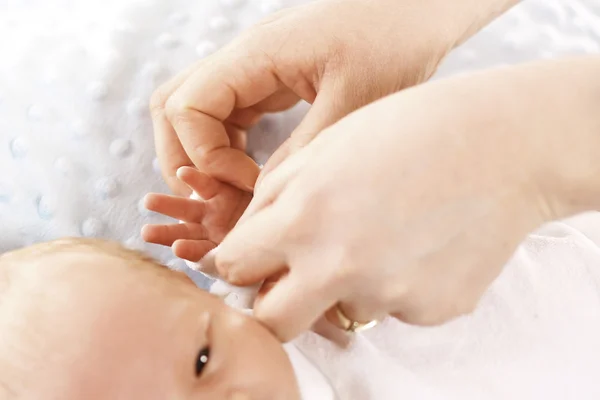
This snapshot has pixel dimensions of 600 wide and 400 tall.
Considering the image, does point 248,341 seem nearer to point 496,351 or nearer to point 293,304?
point 293,304

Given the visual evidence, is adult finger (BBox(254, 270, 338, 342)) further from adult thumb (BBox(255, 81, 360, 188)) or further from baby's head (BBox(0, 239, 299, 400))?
adult thumb (BBox(255, 81, 360, 188))

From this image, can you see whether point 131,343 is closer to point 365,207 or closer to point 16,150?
point 365,207

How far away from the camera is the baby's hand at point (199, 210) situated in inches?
28.5

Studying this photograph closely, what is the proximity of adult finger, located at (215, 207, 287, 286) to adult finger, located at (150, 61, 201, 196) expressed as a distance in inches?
10.2

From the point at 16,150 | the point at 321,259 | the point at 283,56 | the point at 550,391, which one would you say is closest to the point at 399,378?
the point at 550,391

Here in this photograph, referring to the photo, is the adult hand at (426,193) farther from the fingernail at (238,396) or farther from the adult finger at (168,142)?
the adult finger at (168,142)

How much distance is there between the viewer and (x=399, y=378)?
0.71 m

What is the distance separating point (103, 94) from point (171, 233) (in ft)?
0.87

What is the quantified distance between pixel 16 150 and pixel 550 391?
74 centimetres

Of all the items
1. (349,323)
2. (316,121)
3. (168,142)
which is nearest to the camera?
(349,323)

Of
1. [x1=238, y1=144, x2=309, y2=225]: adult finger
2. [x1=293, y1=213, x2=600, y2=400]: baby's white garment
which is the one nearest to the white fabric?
[x1=293, y1=213, x2=600, y2=400]: baby's white garment

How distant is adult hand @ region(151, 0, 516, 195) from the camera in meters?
0.71

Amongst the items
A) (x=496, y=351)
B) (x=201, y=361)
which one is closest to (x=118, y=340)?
(x=201, y=361)

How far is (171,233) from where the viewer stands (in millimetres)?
726
